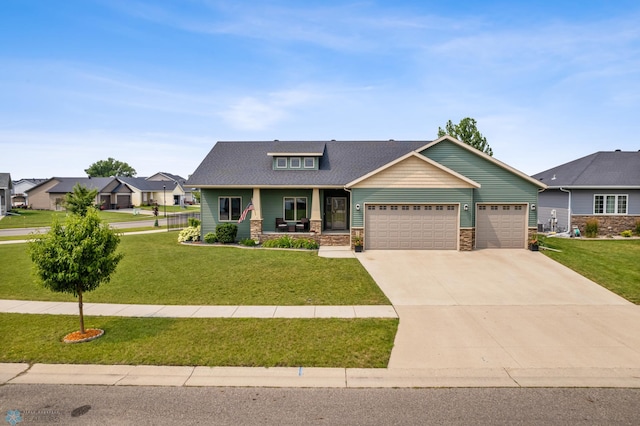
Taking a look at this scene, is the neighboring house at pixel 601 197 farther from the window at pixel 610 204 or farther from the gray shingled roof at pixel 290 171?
the gray shingled roof at pixel 290 171

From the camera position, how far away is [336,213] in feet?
82.0

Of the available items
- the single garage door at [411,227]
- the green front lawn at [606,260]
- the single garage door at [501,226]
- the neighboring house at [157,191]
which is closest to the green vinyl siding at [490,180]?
the single garage door at [501,226]

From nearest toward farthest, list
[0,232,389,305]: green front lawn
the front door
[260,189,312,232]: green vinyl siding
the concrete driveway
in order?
the concrete driveway < [0,232,389,305]: green front lawn < [260,189,312,232]: green vinyl siding < the front door

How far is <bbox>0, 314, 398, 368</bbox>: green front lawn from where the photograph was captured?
7.66m

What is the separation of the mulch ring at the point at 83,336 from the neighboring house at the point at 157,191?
60.1 metres

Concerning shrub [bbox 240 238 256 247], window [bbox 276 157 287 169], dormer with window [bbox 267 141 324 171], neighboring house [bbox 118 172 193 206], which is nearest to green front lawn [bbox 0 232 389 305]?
shrub [bbox 240 238 256 247]

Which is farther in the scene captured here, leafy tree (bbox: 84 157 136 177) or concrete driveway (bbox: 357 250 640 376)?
leafy tree (bbox: 84 157 136 177)

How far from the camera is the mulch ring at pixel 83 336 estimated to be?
28.2 feet

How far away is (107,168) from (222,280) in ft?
448

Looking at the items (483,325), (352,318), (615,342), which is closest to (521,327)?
(483,325)

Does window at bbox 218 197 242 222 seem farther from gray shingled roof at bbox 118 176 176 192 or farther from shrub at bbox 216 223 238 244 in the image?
gray shingled roof at bbox 118 176 176 192

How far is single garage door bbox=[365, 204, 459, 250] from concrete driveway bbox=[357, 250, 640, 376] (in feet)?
10.2

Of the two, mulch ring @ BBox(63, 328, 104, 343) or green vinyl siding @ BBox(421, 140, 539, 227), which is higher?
green vinyl siding @ BBox(421, 140, 539, 227)

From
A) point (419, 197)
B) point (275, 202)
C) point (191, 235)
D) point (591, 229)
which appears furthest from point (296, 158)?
point (591, 229)
